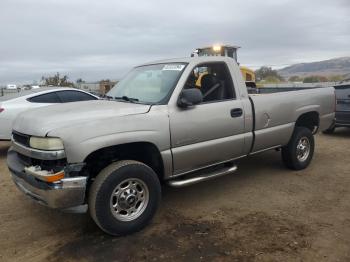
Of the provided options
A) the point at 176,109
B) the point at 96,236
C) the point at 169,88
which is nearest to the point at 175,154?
the point at 176,109

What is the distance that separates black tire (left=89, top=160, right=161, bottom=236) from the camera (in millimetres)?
3822

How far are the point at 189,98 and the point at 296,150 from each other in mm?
2790

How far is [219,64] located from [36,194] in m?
2.95

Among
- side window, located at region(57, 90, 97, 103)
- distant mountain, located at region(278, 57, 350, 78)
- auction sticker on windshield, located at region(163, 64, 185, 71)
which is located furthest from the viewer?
distant mountain, located at region(278, 57, 350, 78)

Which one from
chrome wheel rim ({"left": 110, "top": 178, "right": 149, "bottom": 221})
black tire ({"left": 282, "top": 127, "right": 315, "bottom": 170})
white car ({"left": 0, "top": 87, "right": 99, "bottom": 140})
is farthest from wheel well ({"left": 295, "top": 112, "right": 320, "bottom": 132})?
white car ({"left": 0, "top": 87, "right": 99, "bottom": 140})

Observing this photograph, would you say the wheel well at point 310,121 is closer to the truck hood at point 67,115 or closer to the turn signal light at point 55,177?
the truck hood at point 67,115

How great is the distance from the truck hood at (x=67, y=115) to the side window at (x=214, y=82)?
118cm

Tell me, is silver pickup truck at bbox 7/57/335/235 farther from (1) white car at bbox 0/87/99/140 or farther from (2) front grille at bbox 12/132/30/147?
(1) white car at bbox 0/87/99/140

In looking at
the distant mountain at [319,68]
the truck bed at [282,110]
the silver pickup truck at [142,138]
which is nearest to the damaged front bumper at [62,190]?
the silver pickup truck at [142,138]

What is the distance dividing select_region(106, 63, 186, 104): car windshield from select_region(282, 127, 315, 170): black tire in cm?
252

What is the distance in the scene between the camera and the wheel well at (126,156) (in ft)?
13.4

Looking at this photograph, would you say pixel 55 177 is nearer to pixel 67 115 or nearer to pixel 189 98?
pixel 67 115

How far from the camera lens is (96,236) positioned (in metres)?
4.11

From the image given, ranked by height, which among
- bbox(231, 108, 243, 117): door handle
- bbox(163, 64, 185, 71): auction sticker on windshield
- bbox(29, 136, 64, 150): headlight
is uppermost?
bbox(163, 64, 185, 71): auction sticker on windshield
